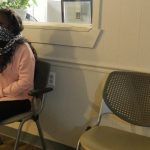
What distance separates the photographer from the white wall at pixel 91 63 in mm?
2006

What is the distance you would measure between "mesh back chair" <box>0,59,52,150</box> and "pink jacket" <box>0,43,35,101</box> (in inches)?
3.3

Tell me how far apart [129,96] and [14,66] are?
79cm

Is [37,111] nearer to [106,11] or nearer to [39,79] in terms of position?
[39,79]

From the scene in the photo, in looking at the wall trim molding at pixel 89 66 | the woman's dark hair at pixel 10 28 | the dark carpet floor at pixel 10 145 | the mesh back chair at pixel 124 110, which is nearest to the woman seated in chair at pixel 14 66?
the woman's dark hair at pixel 10 28

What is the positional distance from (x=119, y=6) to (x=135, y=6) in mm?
110

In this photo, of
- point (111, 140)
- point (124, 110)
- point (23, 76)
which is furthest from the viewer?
point (23, 76)

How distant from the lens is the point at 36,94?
1987 millimetres

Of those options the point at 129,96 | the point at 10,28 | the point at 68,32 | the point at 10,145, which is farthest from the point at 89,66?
the point at 10,145

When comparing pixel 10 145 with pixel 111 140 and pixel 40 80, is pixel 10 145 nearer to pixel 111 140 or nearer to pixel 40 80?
pixel 40 80

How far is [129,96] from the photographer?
6.34 feet

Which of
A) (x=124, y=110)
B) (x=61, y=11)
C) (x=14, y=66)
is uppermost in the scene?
(x=61, y=11)

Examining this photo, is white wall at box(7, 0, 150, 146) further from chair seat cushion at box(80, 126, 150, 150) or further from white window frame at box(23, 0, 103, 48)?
chair seat cushion at box(80, 126, 150, 150)

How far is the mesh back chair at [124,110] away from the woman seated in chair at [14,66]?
509mm

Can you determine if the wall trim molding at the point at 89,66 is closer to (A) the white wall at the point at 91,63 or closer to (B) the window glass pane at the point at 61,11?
(A) the white wall at the point at 91,63
